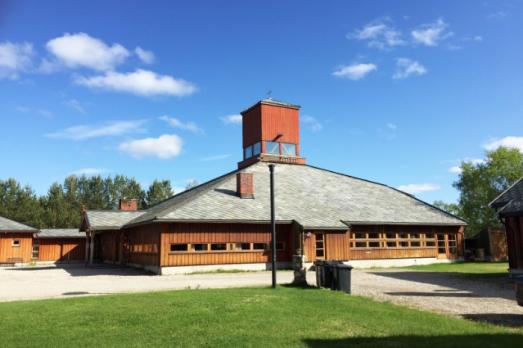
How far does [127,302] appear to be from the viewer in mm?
12289

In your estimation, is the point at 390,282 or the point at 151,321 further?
the point at 390,282

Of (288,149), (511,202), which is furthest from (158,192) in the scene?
→ (511,202)

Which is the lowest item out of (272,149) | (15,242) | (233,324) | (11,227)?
(233,324)

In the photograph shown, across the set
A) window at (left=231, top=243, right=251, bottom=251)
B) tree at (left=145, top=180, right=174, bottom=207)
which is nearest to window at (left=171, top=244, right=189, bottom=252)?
window at (left=231, top=243, right=251, bottom=251)

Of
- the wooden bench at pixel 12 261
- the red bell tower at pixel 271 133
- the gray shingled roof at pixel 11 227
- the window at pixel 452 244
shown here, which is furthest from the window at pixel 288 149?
the wooden bench at pixel 12 261

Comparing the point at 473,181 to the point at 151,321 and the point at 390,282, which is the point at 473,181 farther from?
the point at 151,321

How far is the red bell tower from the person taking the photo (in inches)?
1471

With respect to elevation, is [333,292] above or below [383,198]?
below

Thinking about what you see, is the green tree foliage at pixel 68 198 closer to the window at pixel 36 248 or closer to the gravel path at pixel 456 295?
the window at pixel 36 248

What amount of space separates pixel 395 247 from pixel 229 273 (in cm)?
1260

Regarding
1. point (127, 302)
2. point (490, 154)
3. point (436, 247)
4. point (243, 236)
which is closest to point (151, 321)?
point (127, 302)

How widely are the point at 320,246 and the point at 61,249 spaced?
26.3m

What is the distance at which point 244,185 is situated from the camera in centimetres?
2927

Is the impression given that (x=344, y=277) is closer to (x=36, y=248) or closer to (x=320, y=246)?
(x=320, y=246)
